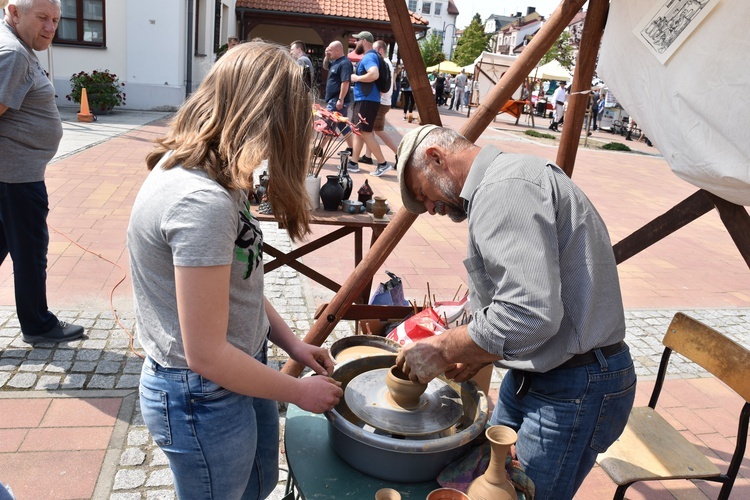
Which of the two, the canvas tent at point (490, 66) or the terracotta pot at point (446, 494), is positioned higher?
the canvas tent at point (490, 66)

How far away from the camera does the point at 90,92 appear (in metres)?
12.7

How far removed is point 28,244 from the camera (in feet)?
10.9

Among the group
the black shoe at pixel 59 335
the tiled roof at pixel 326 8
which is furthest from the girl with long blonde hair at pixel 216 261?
the tiled roof at pixel 326 8

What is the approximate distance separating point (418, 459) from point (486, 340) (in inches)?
14.9

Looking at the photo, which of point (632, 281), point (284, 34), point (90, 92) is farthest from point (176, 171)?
point (284, 34)

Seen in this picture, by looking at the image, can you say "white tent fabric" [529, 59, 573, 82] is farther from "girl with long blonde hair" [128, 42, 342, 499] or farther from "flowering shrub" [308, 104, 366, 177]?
"girl with long blonde hair" [128, 42, 342, 499]

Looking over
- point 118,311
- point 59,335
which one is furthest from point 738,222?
point 118,311

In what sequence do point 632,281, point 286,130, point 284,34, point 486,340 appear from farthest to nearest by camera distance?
point 284,34, point 632,281, point 486,340, point 286,130

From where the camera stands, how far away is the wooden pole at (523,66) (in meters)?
2.45

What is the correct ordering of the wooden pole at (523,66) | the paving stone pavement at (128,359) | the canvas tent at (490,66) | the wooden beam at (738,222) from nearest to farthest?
1. the wooden beam at (738,222)
2. the wooden pole at (523,66)
3. the paving stone pavement at (128,359)
4. the canvas tent at (490,66)

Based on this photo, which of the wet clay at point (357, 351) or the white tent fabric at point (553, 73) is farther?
the white tent fabric at point (553, 73)

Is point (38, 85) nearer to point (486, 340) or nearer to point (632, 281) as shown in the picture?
point (486, 340)

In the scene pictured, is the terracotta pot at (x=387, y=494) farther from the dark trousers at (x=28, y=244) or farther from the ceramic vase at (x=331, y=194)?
the dark trousers at (x=28, y=244)

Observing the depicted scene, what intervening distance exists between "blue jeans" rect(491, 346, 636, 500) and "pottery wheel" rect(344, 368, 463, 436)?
0.81 ft
